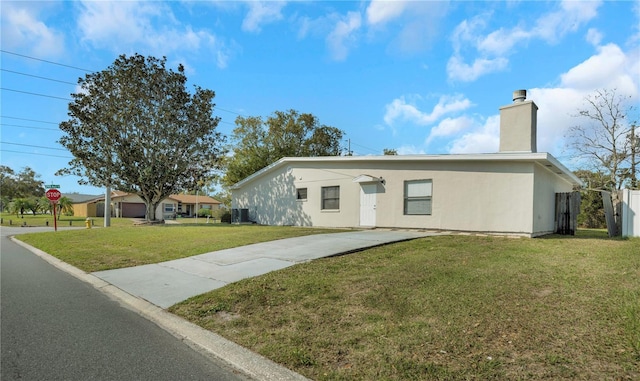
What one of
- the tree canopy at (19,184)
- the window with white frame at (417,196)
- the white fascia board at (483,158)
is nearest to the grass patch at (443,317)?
the white fascia board at (483,158)

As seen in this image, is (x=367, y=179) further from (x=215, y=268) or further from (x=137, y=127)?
(x=137, y=127)

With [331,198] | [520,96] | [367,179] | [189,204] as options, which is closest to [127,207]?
[189,204]

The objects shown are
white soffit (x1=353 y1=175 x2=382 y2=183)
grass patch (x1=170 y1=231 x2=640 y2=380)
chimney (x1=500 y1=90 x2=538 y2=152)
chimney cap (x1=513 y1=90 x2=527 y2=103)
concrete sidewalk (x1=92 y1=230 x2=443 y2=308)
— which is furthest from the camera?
white soffit (x1=353 y1=175 x2=382 y2=183)

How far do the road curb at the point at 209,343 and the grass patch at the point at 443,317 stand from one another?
5.4 inches

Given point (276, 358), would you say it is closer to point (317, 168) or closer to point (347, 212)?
point (347, 212)

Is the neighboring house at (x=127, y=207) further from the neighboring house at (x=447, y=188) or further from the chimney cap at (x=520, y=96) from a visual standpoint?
the chimney cap at (x=520, y=96)

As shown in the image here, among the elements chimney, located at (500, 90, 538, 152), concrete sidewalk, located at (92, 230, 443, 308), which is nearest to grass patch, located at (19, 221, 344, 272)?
concrete sidewalk, located at (92, 230, 443, 308)

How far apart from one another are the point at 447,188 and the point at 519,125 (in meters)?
3.46

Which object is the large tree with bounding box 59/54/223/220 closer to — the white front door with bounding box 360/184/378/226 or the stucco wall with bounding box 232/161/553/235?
the stucco wall with bounding box 232/161/553/235

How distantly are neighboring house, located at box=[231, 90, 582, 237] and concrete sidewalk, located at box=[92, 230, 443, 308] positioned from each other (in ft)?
11.2

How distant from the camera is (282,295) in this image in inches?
235

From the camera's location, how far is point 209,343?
4.38m

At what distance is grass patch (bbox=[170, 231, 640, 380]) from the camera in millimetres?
3406

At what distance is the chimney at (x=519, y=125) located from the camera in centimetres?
1342
